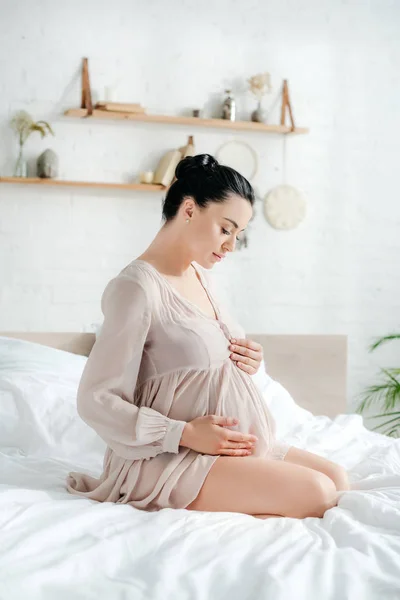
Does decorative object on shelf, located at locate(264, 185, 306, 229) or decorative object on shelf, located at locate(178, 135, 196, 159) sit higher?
decorative object on shelf, located at locate(178, 135, 196, 159)

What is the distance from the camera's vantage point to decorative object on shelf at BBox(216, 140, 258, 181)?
3.78 metres

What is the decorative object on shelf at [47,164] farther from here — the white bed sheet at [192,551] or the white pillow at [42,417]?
the white bed sheet at [192,551]

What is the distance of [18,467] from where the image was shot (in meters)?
2.04

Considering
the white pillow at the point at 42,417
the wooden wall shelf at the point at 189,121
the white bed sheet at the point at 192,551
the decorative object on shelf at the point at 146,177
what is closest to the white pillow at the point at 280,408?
the white pillow at the point at 42,417

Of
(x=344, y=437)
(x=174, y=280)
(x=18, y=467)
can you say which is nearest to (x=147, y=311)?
(x=174, y=280)

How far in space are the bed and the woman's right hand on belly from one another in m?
0.14

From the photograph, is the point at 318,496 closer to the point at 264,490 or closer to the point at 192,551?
the point at 264,490

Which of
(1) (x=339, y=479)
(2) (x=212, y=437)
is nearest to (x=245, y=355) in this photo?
(2) (x=212, y=437)

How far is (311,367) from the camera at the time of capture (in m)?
3.46

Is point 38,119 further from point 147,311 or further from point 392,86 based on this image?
point 147,311

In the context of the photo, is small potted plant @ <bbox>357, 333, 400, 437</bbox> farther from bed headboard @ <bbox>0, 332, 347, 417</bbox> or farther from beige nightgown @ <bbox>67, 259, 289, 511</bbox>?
beige nightgown @ <bbox>67, 259, 289, 511</bbox>

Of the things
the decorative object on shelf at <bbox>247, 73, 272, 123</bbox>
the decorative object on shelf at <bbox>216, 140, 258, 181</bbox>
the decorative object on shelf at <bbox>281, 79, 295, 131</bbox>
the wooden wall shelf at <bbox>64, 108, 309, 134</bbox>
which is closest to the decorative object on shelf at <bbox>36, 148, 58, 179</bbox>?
the wooden wall shelf at <bbox>64, 108, 309, 134</bbox>

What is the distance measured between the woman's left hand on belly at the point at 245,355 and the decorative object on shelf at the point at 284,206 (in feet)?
6.46

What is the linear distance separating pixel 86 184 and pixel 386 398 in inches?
65.6
